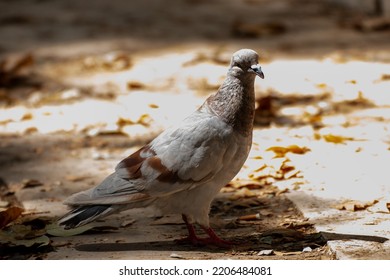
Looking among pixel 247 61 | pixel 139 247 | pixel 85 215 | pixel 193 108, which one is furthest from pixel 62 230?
pixel 193 108

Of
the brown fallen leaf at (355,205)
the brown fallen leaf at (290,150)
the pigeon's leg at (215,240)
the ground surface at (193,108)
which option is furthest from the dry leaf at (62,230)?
the brown fallen leaf at (290,150)

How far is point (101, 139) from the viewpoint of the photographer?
19.5ft

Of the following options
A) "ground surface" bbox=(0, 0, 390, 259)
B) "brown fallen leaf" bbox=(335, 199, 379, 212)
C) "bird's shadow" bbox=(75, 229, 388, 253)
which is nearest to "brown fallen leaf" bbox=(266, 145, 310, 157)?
"ground surface" bbox=(0, 0, 390, 259)

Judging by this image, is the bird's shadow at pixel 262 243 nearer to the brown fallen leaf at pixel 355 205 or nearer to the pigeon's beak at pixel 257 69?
the brown fallen leaf at pixel 355 205

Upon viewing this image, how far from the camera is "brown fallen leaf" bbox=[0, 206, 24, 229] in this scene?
14.2 ft

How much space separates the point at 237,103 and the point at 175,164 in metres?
0.39

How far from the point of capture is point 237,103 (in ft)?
12.8

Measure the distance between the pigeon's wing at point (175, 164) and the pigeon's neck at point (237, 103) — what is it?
4 cm

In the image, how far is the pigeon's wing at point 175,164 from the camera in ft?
12.5

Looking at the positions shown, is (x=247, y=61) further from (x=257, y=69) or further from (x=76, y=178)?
(x=76, y=178)

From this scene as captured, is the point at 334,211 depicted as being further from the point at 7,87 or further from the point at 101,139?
the point at 7,87

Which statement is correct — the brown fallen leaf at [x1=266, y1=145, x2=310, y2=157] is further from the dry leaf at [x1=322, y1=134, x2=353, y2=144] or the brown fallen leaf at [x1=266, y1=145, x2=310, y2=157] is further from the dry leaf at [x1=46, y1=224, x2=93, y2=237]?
the dry leaf at [x1=46, y1=224, x2=93, y2=237]

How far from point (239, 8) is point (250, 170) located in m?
5.11
